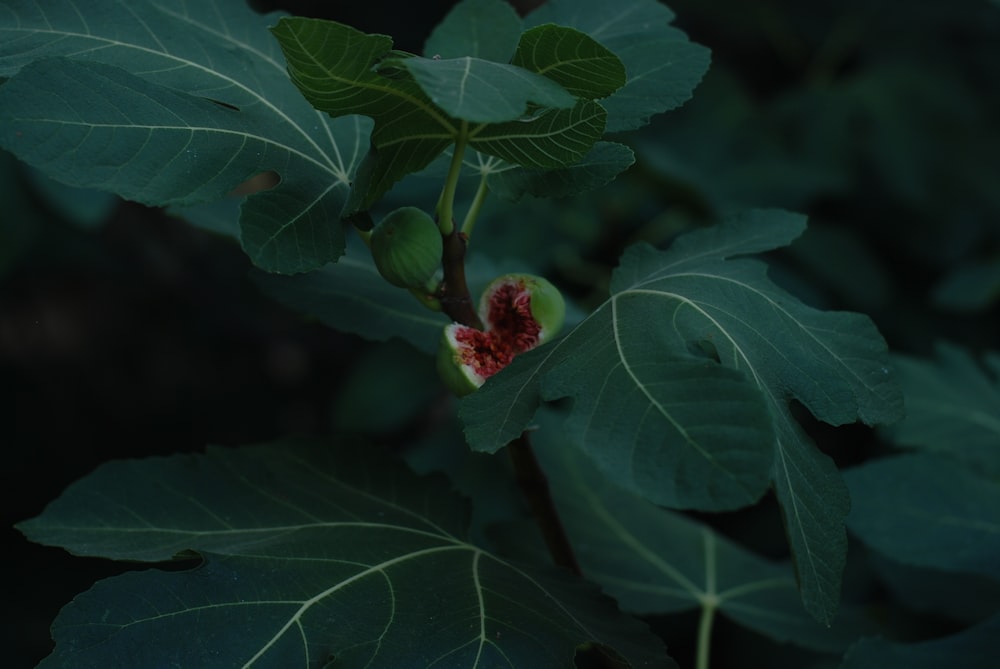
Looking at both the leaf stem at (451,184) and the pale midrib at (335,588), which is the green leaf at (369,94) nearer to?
the leaf stem at (451,184)

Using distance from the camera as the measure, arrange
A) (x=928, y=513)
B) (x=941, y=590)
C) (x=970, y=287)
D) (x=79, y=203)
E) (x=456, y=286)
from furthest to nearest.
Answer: (x=970, y=287) < (x=79, y=203) < (x=941, y=590) < (x=928, y=513) < (x=456, y=286)

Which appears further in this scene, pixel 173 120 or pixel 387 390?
pixel 387 390

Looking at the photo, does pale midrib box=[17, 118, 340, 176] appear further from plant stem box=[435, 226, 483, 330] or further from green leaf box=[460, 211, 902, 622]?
green leaf box=[460, 211, 902, 622]

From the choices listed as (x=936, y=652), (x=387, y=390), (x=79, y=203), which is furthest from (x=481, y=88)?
(x=387, y=390)

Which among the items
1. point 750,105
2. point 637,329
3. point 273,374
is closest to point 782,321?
point 637,329

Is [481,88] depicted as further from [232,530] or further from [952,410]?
[952,410]

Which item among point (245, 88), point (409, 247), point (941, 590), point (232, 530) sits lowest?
point (941, 590)
